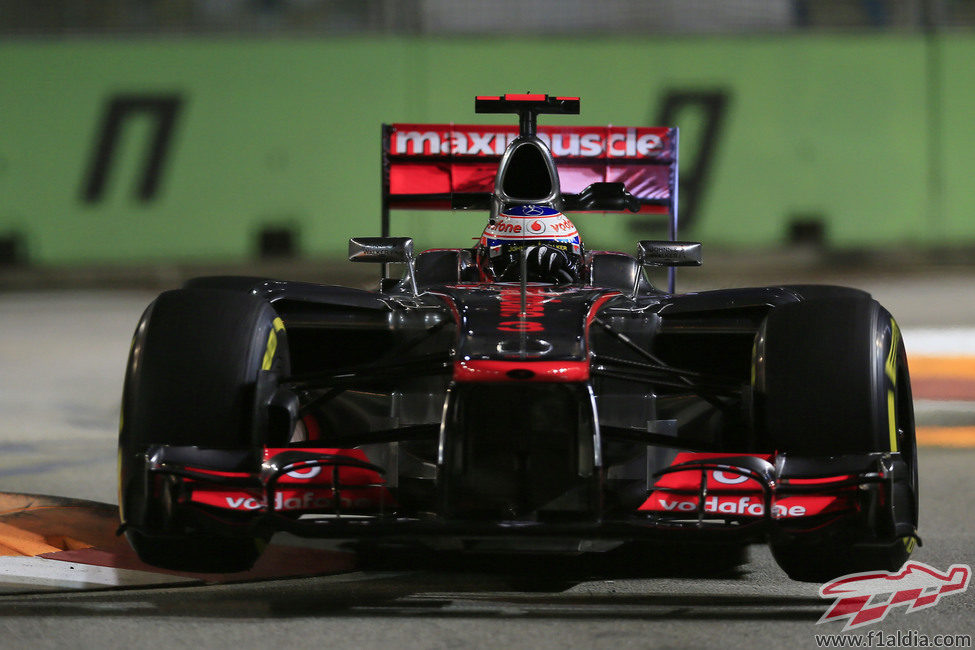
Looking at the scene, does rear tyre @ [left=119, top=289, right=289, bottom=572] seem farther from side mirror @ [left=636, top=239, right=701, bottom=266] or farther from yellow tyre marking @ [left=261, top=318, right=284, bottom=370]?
side mirror @ [left=636, top=239, right=701, bottom=266]

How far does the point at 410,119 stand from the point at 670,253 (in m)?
14.5

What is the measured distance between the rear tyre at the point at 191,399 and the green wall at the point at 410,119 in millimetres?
14613

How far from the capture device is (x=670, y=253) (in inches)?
248

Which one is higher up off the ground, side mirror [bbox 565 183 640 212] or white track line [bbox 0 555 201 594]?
side mirror [bbox 565 183 640 212]

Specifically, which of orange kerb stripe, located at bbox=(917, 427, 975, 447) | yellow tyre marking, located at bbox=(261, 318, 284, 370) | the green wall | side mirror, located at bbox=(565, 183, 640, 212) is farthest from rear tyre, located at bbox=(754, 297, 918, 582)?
the green wall

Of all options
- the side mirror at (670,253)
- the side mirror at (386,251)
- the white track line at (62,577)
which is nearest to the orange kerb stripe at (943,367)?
the side mirror at (670,253)

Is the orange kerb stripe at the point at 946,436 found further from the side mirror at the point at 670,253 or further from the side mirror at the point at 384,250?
the side mirror at the point at 384,250

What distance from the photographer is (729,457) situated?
16.4ft

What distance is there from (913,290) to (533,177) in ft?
40.0

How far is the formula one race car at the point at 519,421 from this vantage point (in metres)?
4.91

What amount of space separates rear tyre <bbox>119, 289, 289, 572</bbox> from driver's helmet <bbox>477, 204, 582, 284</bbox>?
1.36 m

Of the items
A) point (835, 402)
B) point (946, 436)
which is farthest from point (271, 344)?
point (946, 436)

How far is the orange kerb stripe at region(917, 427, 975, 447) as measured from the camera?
8.97 metres

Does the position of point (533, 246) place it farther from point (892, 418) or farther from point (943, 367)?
point (943, 367)
